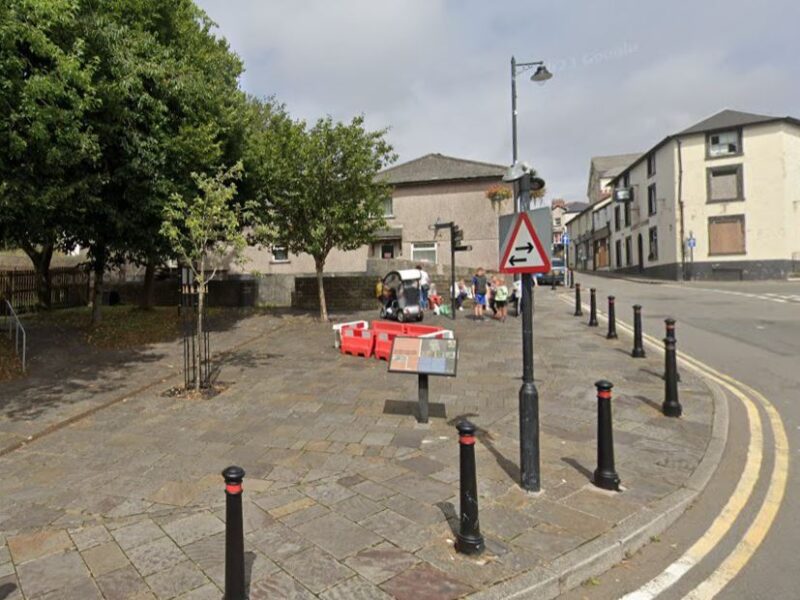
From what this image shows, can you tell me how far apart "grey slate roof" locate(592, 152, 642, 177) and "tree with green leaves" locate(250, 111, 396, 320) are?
195ft

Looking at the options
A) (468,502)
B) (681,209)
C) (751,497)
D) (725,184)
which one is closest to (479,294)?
(751,497)

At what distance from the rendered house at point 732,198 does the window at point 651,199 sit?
2.50 m

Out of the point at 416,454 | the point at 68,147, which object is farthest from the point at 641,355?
the point at 68,147

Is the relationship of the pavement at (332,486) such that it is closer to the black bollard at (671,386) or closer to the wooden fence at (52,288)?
the black bollard at (671,386)

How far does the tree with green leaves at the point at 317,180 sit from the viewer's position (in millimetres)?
15742

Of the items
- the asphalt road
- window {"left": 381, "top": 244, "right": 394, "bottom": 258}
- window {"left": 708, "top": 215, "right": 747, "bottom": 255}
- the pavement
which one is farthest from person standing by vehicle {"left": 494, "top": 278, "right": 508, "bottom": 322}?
window {"left": 708, "top": 215, "right": 747, "bottom": 255}

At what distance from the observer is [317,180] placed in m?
16.0

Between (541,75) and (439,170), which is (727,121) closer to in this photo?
(439,170)

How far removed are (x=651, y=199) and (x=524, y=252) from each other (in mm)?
42247

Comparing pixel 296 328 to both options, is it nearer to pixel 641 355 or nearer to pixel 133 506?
pixel 641 355

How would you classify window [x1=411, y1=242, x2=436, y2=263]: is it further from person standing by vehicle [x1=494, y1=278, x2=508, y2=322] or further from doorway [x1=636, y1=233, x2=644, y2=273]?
doorway [x1=636, y1=233, x2=644, y2=273]

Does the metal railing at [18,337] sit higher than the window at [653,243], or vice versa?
the window at [653,243]

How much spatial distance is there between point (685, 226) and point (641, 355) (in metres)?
30.1

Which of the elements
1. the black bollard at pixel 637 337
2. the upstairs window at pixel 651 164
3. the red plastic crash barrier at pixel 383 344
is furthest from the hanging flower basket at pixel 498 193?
the upstairs window at pixel 651 164
